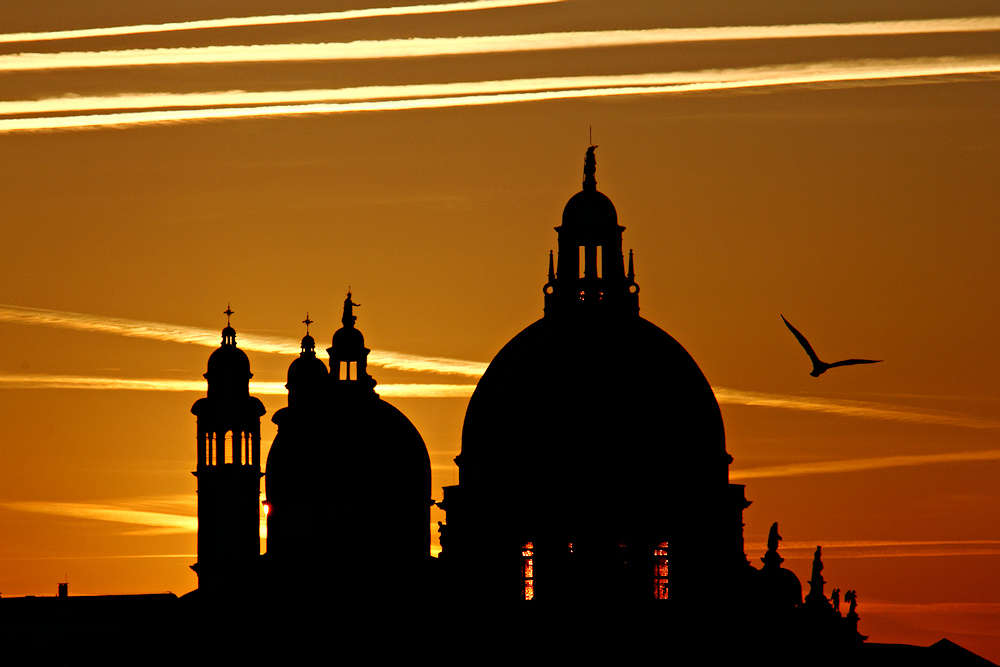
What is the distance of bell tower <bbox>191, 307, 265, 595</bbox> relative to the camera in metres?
106

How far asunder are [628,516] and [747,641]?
569 centimetres

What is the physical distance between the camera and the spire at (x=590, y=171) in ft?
313

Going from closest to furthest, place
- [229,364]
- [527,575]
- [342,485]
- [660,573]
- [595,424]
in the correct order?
1. [527,575]
2. [660,573]
3. [595,424]
4. [342,485]
5. [229,364]

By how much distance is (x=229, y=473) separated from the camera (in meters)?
106

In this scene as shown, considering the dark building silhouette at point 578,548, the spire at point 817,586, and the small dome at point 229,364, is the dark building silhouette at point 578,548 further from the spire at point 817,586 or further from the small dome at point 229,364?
the small dome at point 229,364

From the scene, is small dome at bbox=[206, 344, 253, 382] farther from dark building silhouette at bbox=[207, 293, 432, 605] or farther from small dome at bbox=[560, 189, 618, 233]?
small dome at bbox=[560, 189, 618, 233]

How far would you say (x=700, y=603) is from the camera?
3602 inches

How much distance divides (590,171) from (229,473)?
1991 centimetres

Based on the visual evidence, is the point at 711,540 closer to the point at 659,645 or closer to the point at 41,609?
the point at 659,645

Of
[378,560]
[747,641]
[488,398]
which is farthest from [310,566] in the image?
[747,641]

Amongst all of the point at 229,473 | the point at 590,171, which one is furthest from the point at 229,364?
the point at 590,171

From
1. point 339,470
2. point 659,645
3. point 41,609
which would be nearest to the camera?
point 659,645

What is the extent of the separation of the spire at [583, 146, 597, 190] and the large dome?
509 cm

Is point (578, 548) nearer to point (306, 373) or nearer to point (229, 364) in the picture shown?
point (306, 373)
